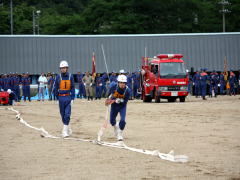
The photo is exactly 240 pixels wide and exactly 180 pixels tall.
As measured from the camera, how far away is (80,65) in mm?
49625

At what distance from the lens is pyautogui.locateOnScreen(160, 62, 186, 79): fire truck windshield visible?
36906 mm

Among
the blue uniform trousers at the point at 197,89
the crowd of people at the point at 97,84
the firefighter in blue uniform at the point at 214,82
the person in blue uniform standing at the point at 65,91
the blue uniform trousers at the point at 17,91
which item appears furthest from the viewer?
the firefighter in blue uniform at the point at 214,82

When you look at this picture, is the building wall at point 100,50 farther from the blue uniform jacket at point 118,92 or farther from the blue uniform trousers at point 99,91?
the blue uniform jacket at point 118,92

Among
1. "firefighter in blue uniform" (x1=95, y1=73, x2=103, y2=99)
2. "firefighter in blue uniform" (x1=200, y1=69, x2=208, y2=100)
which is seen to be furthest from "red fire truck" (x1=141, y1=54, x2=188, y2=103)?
"firefighter in blue uniform" (x1=95, y1=73, x2=103, y2=99)

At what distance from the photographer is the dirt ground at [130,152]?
11.6m

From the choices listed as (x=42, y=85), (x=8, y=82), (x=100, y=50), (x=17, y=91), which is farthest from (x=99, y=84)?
(x=8, y=82)

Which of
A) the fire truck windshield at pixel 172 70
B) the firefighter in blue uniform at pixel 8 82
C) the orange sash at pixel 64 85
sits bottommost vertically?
the firefighter in blue uniform at pixel 8 82

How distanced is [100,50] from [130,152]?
3528cm

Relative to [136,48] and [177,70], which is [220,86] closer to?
[136,48]

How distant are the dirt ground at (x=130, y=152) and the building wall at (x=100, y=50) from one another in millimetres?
24333

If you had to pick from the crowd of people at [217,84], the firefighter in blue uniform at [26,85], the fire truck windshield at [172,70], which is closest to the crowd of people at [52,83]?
the firefighter in blue uniform at [26,85]

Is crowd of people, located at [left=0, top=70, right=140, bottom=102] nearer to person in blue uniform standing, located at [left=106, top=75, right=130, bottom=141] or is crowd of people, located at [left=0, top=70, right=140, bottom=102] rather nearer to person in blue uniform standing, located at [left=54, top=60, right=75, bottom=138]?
person in blue uniform standing, located at [left=54, top=60, right=75, bottom=138]

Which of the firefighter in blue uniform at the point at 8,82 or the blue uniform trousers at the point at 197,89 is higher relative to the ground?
the firefighter in blue uniform at the point at 8,82

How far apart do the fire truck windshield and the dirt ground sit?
A: 1210 cm
